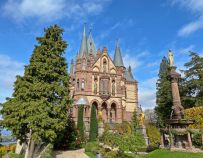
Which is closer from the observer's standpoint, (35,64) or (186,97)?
(35,64)

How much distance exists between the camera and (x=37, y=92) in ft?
61.9

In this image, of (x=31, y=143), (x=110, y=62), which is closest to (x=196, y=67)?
(x=110, y=62)

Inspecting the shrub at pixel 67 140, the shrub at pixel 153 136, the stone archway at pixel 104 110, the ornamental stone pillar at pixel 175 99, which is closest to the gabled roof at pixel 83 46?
the stone archway at pixel 104 110

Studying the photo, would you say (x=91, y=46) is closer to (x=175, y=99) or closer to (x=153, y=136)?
(x=153, y=136)

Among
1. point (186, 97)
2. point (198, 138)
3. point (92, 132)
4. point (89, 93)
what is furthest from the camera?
point (89, 93)

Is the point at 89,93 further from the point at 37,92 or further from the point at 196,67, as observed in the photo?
the point at 37,92

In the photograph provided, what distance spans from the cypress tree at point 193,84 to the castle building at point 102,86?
12.8 metres

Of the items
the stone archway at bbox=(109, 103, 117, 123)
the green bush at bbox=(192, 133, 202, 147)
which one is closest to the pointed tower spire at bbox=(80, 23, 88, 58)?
the stone archway at bbox=(109, 103, 117, 123)

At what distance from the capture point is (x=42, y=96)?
1909 centimetres

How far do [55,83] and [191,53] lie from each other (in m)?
29.7

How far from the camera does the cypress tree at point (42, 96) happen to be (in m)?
17.8

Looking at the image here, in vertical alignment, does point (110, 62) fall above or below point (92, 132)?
above

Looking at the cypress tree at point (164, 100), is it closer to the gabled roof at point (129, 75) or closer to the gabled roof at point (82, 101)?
the gabled roof at point (129, 75)

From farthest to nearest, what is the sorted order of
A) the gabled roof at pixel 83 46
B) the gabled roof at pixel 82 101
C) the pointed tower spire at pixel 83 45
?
1. the pointed tower spire at pixel 83 45
2. the gabled roof at pixel 83 46
3. the gabled roof at pixel 82 101
